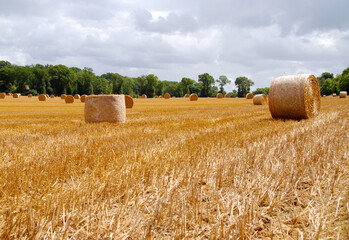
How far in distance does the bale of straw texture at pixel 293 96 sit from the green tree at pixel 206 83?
91350 millimetres

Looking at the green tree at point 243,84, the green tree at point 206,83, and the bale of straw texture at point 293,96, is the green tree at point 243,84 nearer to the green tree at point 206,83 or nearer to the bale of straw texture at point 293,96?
the green tree at point 206,83

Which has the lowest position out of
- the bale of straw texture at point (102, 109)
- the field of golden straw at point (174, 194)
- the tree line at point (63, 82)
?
the field of golden straw at point (174, 194)

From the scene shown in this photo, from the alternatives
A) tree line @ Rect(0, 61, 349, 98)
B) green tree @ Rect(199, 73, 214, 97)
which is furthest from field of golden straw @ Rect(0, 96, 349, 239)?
green tree @ Rect(199, 73, 214, 97)

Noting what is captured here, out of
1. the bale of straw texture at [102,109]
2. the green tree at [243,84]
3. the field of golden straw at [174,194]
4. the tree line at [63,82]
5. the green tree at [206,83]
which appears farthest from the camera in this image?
the green tree at [243,84]

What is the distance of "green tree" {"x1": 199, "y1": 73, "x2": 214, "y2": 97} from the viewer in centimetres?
10069

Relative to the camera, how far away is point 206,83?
348 feet

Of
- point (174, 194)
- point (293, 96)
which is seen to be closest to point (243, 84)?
point (293, 96)

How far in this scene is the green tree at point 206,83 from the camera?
100688 millimetres

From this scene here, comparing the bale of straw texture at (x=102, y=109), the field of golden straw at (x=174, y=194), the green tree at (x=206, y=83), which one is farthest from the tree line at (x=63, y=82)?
the field of golden straw at (x=174, y=194)

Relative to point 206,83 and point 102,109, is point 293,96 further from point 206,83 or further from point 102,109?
point 206,83

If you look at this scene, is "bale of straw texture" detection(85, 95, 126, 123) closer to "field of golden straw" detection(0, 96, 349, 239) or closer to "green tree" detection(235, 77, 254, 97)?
"field of golden straw" detection(0, 96, 349, 239)

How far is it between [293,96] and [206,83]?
9870 centimetres

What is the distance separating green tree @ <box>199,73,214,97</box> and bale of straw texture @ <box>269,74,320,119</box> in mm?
91350

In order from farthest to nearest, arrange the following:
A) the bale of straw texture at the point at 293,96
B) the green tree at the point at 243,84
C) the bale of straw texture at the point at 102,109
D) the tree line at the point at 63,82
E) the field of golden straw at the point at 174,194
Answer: the green tree at the point at 243,84 → the tree line at the point at 63,82 → the bale of straw texture at the point at 293,96 → the bale of straw texture at the point at 102,109 → the field of golden straw at the point at 174,194
